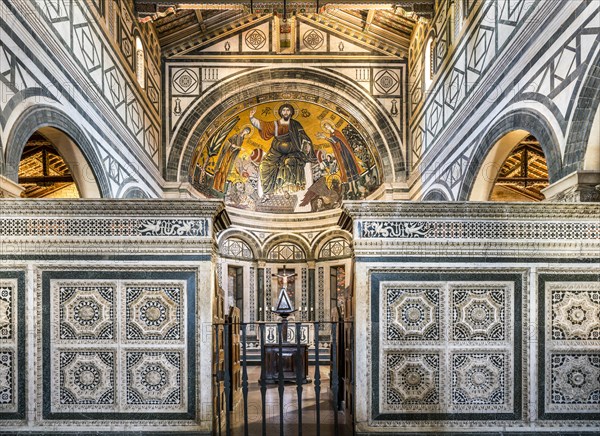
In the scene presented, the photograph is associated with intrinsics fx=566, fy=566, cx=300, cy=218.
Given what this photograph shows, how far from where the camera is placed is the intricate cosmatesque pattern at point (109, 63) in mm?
8041

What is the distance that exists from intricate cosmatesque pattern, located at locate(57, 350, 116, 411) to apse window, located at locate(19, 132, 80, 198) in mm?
6699

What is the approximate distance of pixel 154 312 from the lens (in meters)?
4.48

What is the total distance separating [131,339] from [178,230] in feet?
3.08

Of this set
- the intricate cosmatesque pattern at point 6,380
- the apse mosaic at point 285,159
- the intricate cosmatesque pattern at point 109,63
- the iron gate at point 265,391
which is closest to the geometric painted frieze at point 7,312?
the intricate cosmatesque pattern at point 6,380

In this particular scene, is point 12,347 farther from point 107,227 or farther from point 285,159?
point 285,159

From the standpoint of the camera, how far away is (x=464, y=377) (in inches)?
178

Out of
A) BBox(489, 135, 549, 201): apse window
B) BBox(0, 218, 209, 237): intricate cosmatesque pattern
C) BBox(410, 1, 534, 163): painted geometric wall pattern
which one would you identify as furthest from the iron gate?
BBox(489, 135, 549, 201): apse window

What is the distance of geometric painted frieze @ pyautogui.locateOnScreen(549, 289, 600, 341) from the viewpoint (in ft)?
14.8

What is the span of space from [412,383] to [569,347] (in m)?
1.28

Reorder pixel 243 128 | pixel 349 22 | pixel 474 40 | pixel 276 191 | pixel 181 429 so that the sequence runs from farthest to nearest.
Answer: pixel 276 191, pixel 243 128, pixel 349 22, pixel 474 40, pixel 181 429

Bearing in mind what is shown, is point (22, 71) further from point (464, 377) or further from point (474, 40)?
point (474, 40)

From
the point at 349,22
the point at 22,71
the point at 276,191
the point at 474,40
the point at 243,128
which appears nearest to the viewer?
the point at 22,71

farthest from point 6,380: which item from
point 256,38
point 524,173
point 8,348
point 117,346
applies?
point 256,38

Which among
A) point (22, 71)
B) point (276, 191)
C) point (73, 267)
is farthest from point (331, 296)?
point (73, 267)
